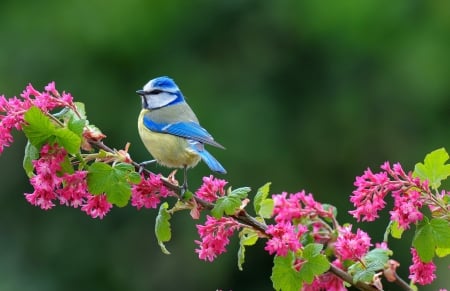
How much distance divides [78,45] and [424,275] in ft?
30.0

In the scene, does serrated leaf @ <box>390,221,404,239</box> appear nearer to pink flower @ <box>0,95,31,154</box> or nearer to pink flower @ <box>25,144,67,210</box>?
pink flower @ <box>25,144,67,210</box>

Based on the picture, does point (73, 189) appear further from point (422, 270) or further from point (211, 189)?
point (422, 270)

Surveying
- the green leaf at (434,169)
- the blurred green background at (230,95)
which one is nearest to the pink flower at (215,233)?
the green leaf at (434,169)

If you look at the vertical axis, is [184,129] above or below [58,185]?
above

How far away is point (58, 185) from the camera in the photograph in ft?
8.91

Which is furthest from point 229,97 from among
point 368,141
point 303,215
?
point 303,215

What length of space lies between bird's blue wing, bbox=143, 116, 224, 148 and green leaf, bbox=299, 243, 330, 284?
1.14 metres

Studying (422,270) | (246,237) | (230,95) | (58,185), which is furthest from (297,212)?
(230,95)

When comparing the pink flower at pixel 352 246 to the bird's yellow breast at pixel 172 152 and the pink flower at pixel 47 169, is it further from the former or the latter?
the bird's yellow breast at pixel 172 152

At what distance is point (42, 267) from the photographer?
10.4 meters

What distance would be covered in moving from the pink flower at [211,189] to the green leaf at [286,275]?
0.93 ft

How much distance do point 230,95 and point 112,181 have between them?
348 inches

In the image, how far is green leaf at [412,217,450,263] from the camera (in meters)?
2.51

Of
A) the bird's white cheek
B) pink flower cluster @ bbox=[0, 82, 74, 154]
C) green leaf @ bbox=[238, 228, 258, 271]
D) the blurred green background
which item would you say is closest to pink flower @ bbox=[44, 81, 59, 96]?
pink flower cluster @ bbox=[0, 82, 74, 154]
